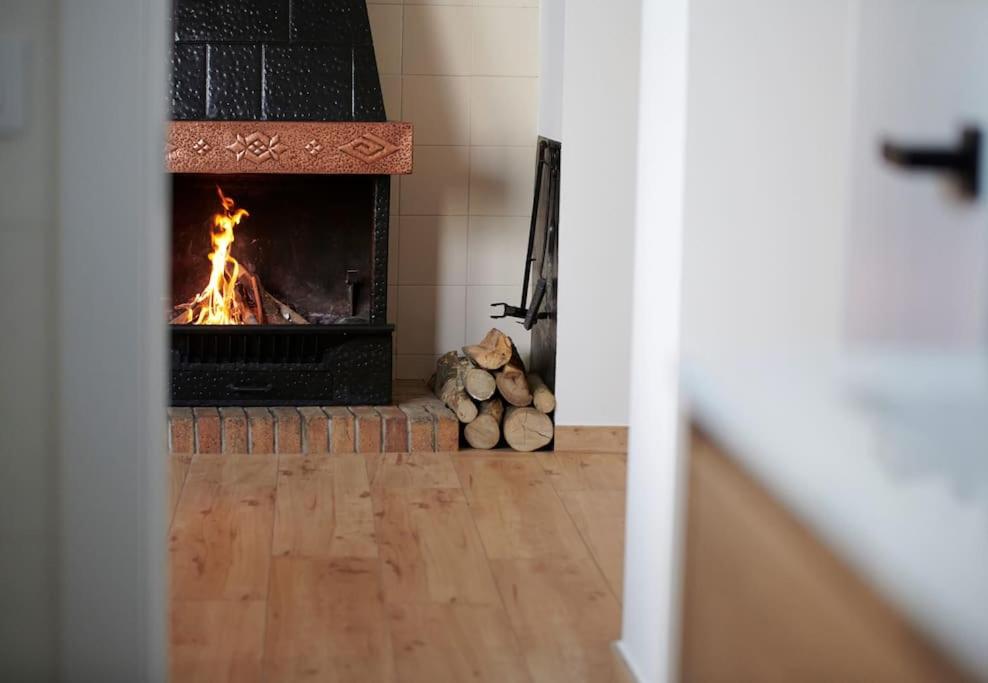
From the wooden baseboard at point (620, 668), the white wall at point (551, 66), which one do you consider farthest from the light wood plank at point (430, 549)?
the white wall at point (551, 66)

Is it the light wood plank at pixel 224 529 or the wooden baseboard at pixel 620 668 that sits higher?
the light wood plank at pixel 224 529

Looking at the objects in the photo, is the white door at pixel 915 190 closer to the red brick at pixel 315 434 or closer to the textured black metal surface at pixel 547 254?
the textured black metal surface at pixel 547 254

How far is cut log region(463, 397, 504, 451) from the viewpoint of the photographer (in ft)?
13.2

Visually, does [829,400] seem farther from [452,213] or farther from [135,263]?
[452,213]

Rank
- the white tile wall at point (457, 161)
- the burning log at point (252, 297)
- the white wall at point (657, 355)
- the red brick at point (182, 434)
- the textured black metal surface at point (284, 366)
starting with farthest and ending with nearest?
the white tile wall at point (457, 161), the burning log at point (252, 297), the textured black metal surface at point (284, 366), the red brick at point (182, 434), the white wall at point (657, 355)

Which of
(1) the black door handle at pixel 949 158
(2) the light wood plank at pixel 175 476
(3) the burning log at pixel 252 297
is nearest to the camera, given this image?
(1) the black door handle at pixel 949 158

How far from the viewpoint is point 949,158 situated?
1.71 m

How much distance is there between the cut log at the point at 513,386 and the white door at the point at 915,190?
200 cm

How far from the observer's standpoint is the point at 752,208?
191 centimetres

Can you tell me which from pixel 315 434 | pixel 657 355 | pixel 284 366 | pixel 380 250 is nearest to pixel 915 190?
pixel 657 355

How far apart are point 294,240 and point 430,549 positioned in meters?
1.58

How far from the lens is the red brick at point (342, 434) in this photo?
12.9 ft

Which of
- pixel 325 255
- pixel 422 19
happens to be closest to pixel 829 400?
pixel 325 255

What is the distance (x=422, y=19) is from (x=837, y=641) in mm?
2935
